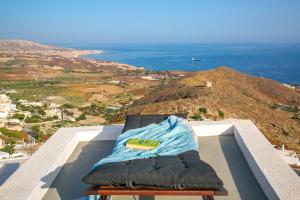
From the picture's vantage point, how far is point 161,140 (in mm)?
3322

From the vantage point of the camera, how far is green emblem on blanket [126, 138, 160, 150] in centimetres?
308

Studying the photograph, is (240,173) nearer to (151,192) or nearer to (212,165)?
(212,165)

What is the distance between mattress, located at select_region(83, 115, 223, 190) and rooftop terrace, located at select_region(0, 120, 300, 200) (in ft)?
1.72

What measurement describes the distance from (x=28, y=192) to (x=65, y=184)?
1.58 feet

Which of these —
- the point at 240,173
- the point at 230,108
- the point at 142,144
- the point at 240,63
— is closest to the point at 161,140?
the point at 142,144

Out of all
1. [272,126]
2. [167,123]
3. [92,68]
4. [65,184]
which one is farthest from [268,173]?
[92,68]

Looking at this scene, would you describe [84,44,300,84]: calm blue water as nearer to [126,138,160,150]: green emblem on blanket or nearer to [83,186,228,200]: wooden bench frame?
[126,138,160,150]: green emblem on blanket

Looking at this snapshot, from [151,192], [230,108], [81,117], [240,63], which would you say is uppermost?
[151,192]

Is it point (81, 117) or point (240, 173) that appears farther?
point (81, 117)

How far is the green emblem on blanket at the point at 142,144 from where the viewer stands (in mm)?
3080

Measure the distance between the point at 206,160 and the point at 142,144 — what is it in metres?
1.01

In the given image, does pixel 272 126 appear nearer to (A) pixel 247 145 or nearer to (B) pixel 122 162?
(A) pixel 247 145

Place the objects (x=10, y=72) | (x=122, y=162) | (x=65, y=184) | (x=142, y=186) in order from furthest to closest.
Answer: (x=10, y=72) < (x=65, y=184) < (x=122, y=162) < (x=142, y=186)

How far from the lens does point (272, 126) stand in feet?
50.8
